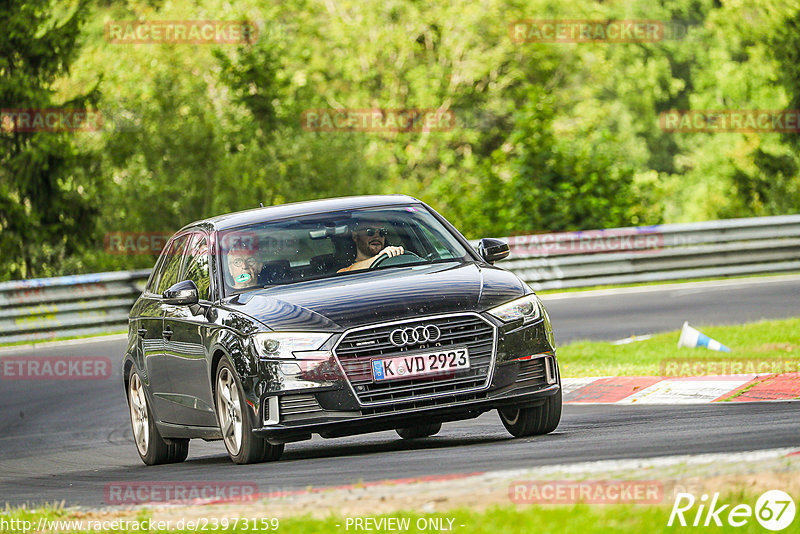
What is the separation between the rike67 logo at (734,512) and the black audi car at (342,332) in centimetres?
303

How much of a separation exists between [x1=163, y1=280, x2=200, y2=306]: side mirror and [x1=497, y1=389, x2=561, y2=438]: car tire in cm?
213

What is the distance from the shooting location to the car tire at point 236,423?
8.46 metres

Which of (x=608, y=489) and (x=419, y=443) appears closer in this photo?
(x=608, y=489)

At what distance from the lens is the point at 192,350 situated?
9.40 metres

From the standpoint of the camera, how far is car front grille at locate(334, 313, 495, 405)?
8141 millimetres

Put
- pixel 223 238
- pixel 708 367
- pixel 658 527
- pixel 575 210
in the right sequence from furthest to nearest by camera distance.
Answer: pixel 575 210 → pixel 708 367 → pixel 223 238 → pixel 658 527

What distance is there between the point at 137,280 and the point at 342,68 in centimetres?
2780

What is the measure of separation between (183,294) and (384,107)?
135 feet

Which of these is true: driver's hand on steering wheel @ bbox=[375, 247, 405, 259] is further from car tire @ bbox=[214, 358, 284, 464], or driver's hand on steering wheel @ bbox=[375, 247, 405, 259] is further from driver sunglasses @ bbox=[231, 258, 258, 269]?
car tire @ bbox=[214, 358, 284, 464]

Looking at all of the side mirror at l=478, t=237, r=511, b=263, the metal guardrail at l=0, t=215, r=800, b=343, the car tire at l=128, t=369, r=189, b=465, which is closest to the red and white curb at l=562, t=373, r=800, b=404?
the side mirror at l=478, t=237, r=511, b=263

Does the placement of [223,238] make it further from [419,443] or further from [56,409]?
[56,409]

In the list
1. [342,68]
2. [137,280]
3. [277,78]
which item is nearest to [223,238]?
[137,280]

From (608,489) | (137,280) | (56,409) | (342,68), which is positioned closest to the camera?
(608,489)

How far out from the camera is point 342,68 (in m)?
49.8
